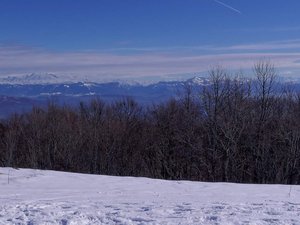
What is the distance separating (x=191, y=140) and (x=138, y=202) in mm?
34325

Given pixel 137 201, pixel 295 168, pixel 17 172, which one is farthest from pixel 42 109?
pixel 137 201

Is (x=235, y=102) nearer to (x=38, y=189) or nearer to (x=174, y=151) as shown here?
(x=174, y=151)

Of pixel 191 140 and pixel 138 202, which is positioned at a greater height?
pixel 138 202

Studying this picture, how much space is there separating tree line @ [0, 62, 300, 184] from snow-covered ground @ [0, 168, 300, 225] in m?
24.9

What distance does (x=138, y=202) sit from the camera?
35.7 ft

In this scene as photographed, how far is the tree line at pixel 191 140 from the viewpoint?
139 feet

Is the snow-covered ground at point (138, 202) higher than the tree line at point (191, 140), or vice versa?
the snow-covered ground at point (138, 202)

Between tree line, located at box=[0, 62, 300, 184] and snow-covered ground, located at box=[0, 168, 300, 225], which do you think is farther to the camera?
tree line, located at box=[0, 62, 300, 184]

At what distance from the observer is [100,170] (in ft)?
155

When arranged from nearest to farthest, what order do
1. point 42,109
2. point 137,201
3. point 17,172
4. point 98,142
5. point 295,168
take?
point 137,201
point 17,172
point 295,168
point 98,142
point 42,109

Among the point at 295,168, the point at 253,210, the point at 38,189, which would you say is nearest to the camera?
the point at 253,210

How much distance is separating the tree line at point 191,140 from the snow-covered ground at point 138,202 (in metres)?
24.9

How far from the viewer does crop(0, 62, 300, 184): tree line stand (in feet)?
139

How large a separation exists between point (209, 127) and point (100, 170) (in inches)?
413
